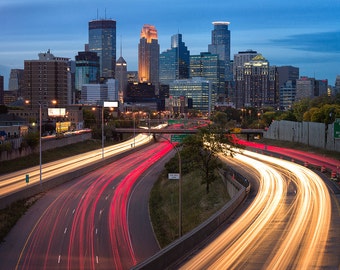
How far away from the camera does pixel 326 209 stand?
37438 millimetres

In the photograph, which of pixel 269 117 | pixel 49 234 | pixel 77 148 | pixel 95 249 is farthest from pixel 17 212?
pixel 269 117

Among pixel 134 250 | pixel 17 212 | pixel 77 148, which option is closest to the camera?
pixel 134 250

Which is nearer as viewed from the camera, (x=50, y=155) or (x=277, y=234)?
(x=277, y=234)

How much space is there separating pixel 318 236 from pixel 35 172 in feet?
172

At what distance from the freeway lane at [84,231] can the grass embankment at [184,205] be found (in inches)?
106

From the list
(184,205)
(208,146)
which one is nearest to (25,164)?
(184,205)

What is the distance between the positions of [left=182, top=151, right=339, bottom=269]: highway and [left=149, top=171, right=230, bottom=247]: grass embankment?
4.82 m

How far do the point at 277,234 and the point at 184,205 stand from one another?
25.7m

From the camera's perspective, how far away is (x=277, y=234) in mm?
29984

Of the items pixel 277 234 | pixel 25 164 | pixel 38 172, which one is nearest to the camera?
pixel 277 234

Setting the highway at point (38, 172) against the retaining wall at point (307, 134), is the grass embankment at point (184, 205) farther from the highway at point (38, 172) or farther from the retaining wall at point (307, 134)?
the retaining wall at point (307, 134)

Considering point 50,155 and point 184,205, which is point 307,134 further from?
point 184,205

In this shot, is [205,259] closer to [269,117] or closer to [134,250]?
[134,250]

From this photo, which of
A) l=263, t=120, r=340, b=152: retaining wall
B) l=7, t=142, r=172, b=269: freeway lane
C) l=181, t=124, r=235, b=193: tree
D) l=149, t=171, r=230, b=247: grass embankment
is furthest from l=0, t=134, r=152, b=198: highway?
l=263, t=120, r=340, b=152: retaining wall
